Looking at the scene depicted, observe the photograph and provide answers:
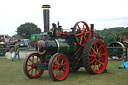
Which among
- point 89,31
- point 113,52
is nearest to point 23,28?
point 113,52

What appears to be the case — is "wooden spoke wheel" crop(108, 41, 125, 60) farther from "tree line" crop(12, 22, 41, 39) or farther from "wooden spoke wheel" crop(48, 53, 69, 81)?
"tree line" crop(12, 22, 41, 39)

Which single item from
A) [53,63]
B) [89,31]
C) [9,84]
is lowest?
[9,84]

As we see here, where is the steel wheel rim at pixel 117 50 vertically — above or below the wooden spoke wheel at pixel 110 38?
below

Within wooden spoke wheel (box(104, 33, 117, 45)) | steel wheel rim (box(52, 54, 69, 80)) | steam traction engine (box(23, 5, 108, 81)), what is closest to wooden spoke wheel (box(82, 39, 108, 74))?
steam traction engine (box(23, 5, 108, 81))

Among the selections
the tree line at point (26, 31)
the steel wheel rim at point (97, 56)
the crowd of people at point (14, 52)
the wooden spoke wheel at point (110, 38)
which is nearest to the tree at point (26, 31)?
the tree line at point (26, 31)

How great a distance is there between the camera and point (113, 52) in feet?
46.7

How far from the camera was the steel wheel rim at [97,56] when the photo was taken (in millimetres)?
8320

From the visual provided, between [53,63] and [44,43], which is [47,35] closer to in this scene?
[44,43]

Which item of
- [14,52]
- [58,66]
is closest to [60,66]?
[58,66]

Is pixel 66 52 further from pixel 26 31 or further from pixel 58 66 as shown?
pixel 26 31

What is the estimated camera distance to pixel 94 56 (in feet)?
27.2

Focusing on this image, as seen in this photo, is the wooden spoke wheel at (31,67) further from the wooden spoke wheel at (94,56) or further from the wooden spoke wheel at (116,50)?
the wooden spoke wheel at (116,50)

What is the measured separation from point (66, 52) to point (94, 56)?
1131mm

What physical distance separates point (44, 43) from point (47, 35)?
0.50 meters
